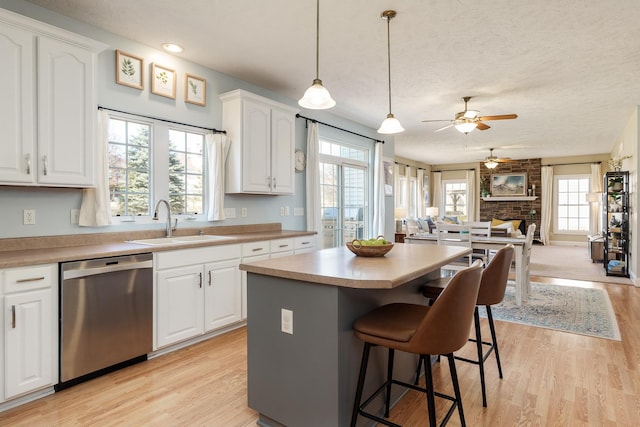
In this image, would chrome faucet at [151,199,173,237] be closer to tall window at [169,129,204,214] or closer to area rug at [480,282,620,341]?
tall window at [169,129,204,214]

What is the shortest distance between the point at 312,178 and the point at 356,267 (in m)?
3.25

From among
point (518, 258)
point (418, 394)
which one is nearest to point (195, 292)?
point (418, 394)

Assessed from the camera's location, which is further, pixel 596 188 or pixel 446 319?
pixel 596 188

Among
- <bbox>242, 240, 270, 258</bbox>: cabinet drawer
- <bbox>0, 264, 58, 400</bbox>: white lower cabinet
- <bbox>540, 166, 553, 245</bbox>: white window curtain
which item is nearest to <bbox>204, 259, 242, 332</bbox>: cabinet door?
<bbox>242, 240, 270, 258</bbox>: cabinet drawer

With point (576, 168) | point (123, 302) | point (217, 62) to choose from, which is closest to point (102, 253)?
point (123, 302)

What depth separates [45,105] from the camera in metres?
2.50

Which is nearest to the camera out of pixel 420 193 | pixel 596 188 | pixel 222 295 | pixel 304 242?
pixel 222 295

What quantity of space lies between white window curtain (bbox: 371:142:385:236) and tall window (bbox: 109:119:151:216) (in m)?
4.10

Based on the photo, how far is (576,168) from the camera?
34.8 ft

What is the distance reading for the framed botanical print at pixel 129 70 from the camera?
10.3 ft

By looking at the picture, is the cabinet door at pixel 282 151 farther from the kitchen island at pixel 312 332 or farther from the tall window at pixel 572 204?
the tall window at pixel 572 204

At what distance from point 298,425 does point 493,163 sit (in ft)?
28.3

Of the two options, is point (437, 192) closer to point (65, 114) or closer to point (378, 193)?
point (378, 193)

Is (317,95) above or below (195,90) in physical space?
below
